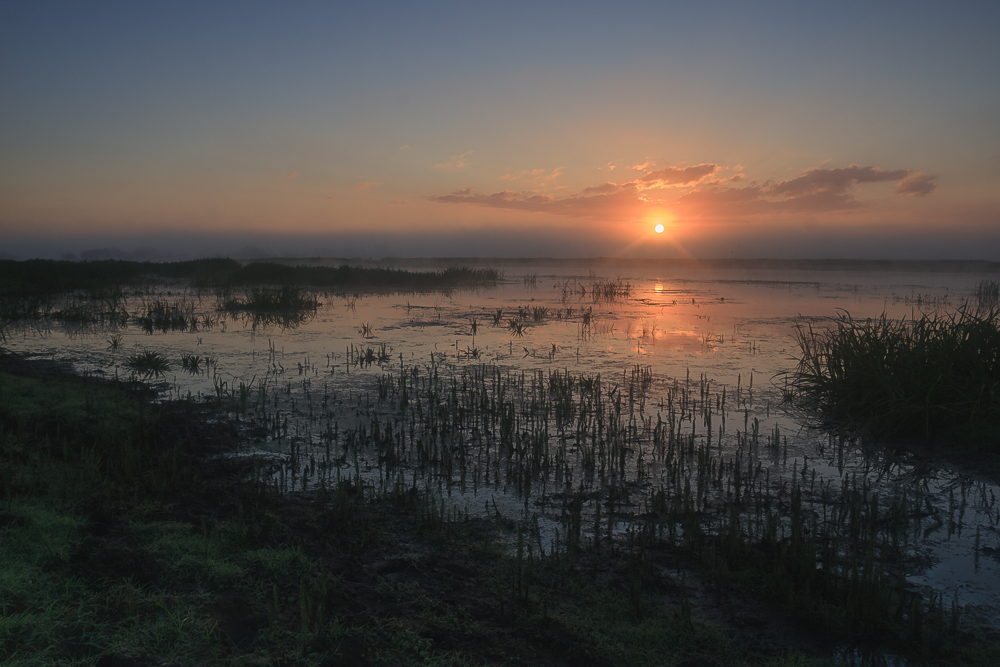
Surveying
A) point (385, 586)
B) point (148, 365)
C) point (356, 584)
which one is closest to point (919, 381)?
point (385, 586)

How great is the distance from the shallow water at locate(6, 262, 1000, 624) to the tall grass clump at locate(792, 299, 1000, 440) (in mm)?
640

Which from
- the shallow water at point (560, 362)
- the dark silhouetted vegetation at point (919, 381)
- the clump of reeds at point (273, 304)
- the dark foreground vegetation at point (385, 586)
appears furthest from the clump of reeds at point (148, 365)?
the dark silhouetted vegetation at point (919, 381)

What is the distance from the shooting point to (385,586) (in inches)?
127

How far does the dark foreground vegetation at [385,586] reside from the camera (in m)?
2.62

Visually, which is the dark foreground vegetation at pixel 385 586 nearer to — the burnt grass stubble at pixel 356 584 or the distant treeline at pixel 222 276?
the burnt grass stubble at pixel 356 584

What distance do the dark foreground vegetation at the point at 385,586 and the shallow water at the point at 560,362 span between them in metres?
0.57

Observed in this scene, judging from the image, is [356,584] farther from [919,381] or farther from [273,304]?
[273,304]

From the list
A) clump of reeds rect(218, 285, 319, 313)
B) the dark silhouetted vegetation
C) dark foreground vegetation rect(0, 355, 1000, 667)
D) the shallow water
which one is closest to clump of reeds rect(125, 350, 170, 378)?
the shallow water

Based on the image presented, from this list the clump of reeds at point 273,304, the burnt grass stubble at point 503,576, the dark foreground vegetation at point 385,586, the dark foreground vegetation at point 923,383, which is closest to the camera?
the dark foreground vegetation at point 385,586

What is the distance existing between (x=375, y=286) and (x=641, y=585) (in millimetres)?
26733

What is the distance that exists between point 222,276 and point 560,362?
24093 mm

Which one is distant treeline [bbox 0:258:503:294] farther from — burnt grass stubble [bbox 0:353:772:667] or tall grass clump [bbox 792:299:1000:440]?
burnt grass stubble [bbox 0:353:772:667]

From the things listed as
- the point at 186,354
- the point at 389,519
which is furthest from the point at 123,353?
the point at 389,519

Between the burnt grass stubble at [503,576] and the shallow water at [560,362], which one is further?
the shallow water at [560,362]
